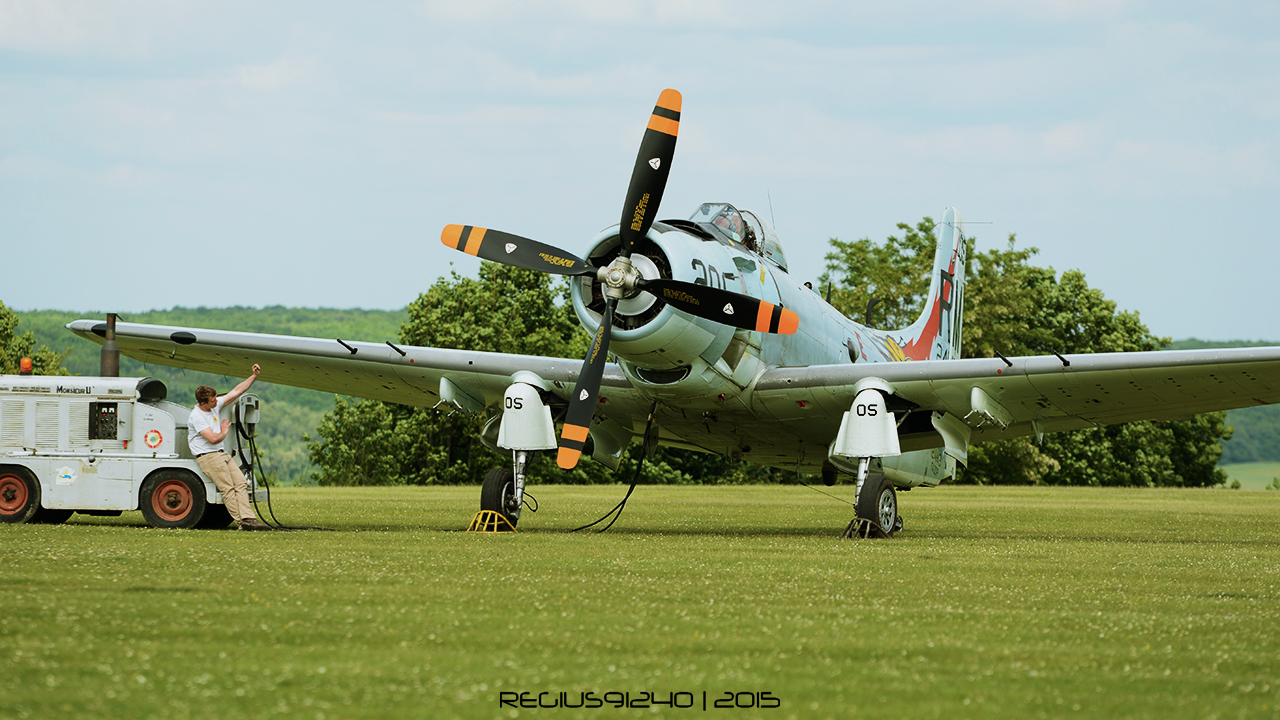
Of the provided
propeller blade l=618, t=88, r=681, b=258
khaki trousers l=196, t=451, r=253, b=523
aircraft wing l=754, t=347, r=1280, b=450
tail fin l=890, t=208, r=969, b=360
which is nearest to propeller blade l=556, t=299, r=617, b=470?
propeller blade l=618, t=88, r=681, b=258

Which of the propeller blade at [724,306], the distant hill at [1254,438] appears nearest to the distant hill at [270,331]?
the propeller blade at [724,306]

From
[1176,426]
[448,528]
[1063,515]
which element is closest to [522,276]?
[1176,426]

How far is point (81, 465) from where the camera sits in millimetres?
14164

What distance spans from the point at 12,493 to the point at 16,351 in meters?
52.4

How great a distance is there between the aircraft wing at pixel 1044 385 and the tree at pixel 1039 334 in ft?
148

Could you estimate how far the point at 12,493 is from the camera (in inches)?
562

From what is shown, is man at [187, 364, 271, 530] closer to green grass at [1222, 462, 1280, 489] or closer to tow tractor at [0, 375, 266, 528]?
tow tractor at [0, 375, 266, 528]

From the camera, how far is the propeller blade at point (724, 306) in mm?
13961

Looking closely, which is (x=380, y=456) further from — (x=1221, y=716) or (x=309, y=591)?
(x=1221, y=716)

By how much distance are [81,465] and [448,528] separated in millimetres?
4541

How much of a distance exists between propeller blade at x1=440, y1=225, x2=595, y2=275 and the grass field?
11.3 feet

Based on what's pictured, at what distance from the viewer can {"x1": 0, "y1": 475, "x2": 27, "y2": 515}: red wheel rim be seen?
46.6 ft

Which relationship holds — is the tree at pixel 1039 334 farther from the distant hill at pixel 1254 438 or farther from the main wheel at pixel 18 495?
the distant hill at pixel 1254 438

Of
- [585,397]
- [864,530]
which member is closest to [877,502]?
[864,530]
